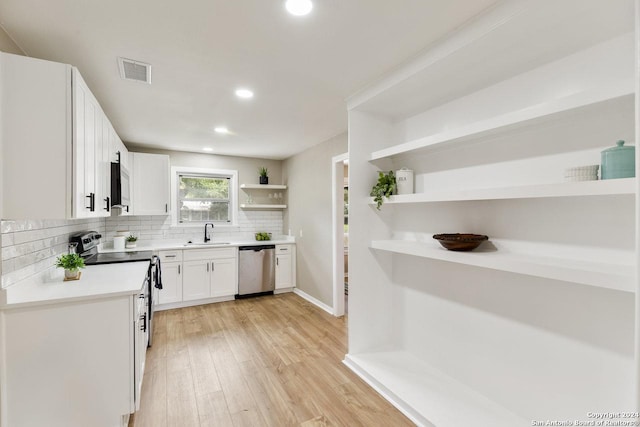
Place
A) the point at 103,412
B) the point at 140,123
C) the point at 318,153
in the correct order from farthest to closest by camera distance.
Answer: the point at 318,153, the point at 140,123, the point at 103,412

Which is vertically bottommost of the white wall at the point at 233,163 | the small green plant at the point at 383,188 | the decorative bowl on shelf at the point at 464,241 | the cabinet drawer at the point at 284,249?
the cabinet drawer at the point at 284,249

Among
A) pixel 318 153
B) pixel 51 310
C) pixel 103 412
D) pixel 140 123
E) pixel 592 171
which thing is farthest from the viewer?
pixel 318 153

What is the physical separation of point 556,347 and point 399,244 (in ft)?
3.73

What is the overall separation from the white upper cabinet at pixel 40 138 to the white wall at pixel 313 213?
2720 millimetres

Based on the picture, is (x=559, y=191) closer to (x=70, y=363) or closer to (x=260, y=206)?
(x=70, y=363)

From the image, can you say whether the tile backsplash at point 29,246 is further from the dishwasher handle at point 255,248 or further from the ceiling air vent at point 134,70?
the dishwasher handle at point 255,248

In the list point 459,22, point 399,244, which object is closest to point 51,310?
point 399,244

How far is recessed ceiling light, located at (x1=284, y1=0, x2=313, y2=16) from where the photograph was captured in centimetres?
143

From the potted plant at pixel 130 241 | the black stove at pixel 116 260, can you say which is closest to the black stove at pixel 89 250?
the black stove at pixel 116 260

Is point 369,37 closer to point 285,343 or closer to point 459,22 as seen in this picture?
point 459,22

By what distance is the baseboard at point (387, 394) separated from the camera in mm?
1896

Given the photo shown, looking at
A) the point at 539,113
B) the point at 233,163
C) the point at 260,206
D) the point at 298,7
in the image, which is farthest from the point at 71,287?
the point at 233,163

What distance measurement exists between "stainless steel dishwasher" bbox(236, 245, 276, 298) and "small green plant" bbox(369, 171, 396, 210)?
9.01ft

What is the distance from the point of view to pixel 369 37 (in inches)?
68.3
